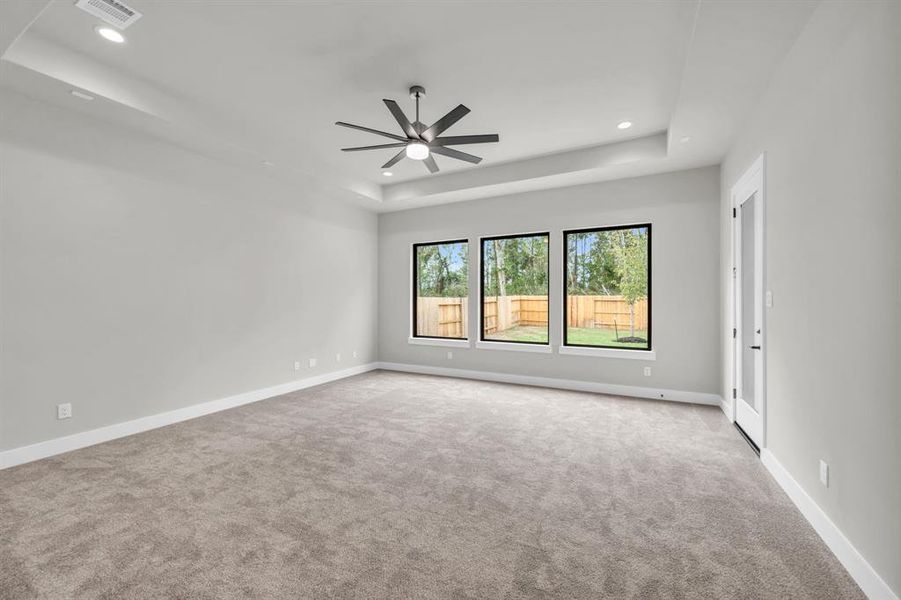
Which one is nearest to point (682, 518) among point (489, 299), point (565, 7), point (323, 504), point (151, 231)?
point (323, 504)

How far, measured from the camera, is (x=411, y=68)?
10.6ft

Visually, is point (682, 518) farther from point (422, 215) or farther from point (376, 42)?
point (422, 215)

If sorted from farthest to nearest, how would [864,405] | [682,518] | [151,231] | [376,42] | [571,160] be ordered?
[571,160] < [151,231] < [376,42] < [682,518] < [864,405]

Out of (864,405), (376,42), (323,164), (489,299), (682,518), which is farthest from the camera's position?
(489,299)

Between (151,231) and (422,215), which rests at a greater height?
(422,215)

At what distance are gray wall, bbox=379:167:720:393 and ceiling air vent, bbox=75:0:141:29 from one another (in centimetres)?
451

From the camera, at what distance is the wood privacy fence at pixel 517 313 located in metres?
5.59

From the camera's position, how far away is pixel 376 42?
2.90 m

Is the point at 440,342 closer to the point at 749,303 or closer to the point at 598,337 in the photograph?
the point at 598,337

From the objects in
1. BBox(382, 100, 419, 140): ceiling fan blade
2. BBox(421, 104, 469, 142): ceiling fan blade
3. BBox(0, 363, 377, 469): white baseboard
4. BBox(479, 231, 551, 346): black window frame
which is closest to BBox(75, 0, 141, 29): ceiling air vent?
BBox(382, 100, 419, 140): ceiling fan blade

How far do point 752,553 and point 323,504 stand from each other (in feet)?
7.66

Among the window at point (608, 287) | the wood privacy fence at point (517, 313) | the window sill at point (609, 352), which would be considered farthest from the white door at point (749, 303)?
the wood privacy fence at point (517, 313)

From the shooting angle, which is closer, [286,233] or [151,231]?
[151,231]

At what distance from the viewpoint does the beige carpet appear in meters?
1.87
